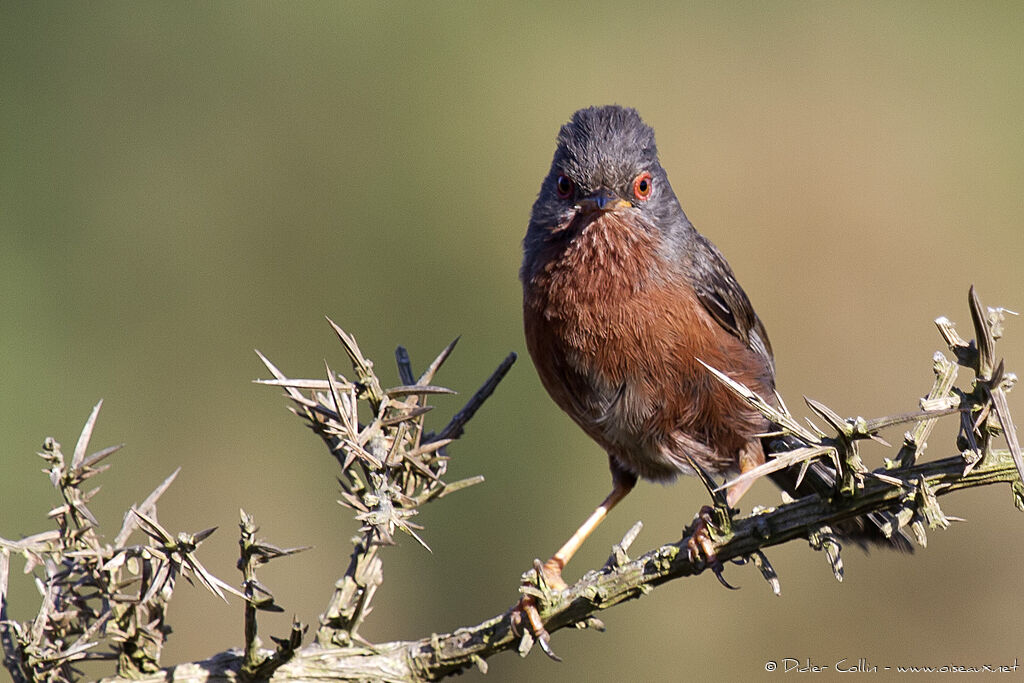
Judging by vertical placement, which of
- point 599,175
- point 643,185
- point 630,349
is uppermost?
point 643,185

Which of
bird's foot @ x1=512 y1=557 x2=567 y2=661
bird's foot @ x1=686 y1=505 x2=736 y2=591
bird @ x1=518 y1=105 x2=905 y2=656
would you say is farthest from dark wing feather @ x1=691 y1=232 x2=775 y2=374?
bird's foot @ x1=686 y1=505 x2=736 y2=591

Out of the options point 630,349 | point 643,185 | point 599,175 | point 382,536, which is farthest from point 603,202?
point 382,536

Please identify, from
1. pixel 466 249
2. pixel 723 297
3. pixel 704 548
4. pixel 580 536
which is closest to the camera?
pixel 704 548

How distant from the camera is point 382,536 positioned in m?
2.25

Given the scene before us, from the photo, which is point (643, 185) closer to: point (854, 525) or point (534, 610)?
point (854, 525)

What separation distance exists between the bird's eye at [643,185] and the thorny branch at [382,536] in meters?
1.97

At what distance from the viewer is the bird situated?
4.02m

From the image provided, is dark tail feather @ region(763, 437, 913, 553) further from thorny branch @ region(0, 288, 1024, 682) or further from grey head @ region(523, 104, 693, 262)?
thorny branch @ region(0, 288, 1024, 682)

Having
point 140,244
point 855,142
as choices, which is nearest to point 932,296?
point 855,142

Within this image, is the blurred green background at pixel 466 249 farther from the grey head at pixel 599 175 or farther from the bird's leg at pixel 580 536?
the grey head at pixel 599 175

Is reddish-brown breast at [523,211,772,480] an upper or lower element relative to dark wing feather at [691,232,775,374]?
lower

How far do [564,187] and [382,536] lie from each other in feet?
8.09

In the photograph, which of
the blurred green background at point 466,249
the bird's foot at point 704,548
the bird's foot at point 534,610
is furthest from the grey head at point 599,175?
the bird's foot at point 704,548

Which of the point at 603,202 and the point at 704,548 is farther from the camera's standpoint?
the point at 603,202
